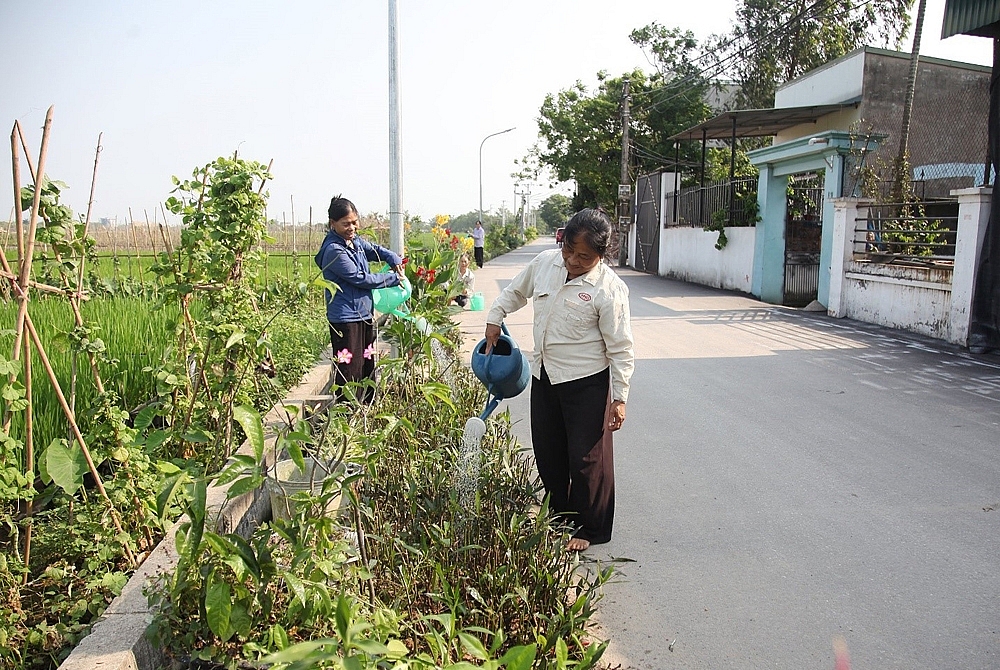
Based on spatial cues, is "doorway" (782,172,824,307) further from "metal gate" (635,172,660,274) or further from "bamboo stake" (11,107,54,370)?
"bamboo stake" (11,107,54,370)

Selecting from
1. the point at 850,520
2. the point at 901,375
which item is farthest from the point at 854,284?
the point at 850,520

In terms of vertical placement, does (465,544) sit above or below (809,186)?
below

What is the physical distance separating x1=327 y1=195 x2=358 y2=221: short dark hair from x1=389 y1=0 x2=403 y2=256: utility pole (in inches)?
173

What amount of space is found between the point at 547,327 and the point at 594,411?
1.41 feet

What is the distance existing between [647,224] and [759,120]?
305 inches

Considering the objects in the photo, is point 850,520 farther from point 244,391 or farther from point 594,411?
point 244,391

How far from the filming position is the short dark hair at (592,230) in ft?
10.5

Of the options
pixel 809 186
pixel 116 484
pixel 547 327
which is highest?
pixel 809 186

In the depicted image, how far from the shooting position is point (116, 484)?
2797 millimetres

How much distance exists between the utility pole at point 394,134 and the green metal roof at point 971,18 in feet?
22.5

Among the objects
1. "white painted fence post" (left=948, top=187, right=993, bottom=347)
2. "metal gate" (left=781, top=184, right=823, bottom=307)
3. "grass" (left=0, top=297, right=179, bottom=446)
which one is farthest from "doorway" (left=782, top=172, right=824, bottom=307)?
"grass" (left=0, top=297, right=179, bottom=446)

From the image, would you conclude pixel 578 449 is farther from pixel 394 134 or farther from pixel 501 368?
pixel 394 134

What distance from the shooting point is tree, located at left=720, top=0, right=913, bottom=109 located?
A: 2689 cm

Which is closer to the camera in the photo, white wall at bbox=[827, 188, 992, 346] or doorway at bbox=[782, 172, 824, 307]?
white wall at bbox=[827, 188, 992, 346]
